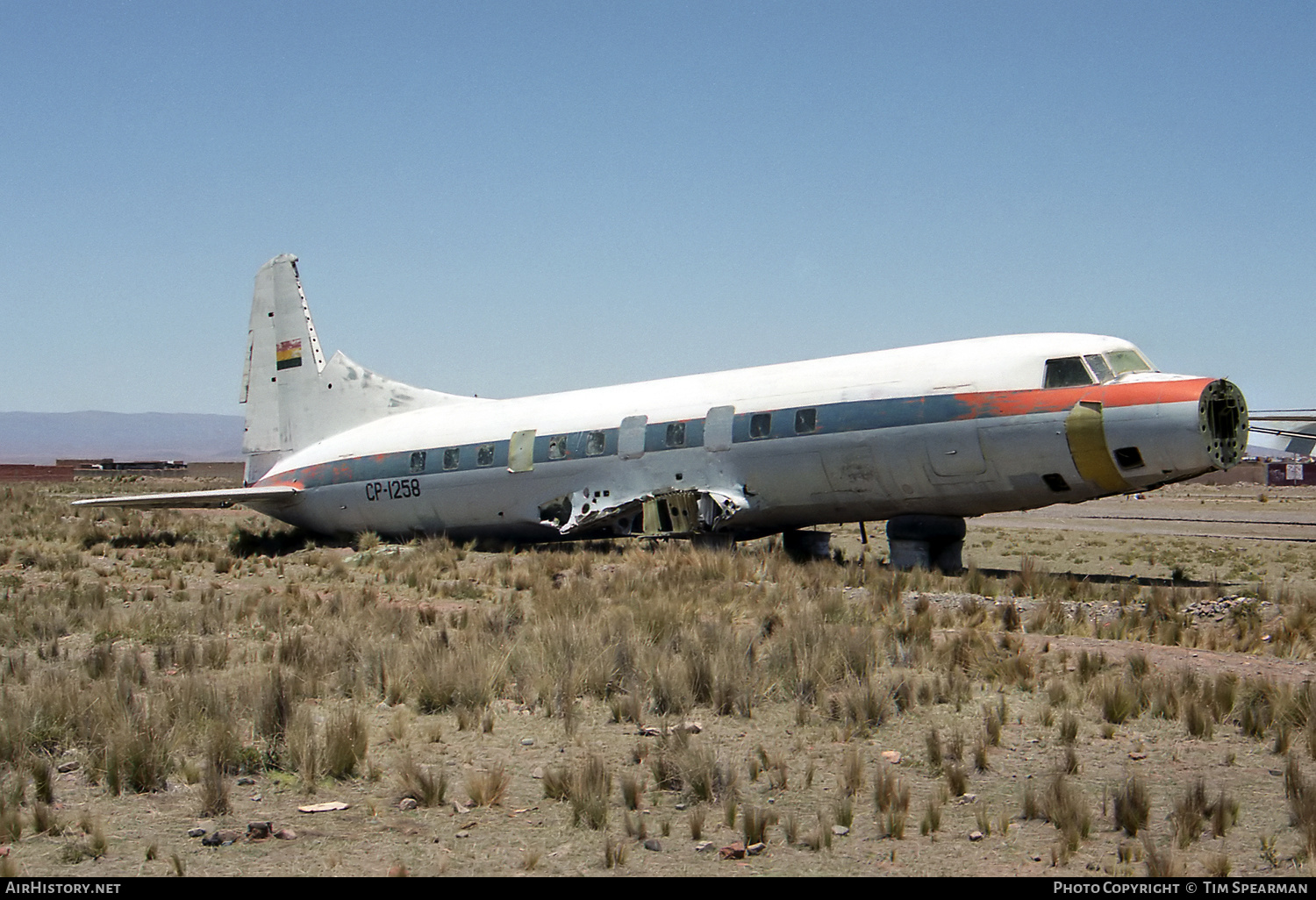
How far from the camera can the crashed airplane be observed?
62.6 ft

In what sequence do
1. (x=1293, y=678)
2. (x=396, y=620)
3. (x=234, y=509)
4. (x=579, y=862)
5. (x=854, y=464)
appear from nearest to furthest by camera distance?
(x=579, y=862) → (x=1293, y=678) → (x=396, y=620) → (x=854, y=464) → (x=234, y=509)

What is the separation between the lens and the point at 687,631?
1391cm

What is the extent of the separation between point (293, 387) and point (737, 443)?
14419mm

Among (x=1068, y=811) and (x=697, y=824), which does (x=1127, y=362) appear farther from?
(x=697, y=824)

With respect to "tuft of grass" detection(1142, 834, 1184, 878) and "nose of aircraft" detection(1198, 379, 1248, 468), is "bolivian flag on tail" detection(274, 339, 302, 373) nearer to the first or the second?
"nose of aircraft" detection(1198, 379, 1248, 468)

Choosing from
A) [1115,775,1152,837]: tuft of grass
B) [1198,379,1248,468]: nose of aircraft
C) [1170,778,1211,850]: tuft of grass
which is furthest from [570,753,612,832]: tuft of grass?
[1198,379,1248,468]: nose of aircraft

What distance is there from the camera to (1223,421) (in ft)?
60.1

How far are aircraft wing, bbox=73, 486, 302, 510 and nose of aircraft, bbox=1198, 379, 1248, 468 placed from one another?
70.2 feet

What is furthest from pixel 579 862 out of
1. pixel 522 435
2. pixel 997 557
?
pixel 997 557

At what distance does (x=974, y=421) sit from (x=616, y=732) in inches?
453

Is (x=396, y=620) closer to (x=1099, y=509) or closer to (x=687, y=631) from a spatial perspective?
(x=687, y=631)

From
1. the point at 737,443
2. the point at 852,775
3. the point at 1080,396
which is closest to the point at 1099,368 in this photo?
the point at 1080,396

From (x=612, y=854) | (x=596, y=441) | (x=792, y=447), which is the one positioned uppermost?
(x=596, y=441)

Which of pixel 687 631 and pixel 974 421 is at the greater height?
pixel 974 421
